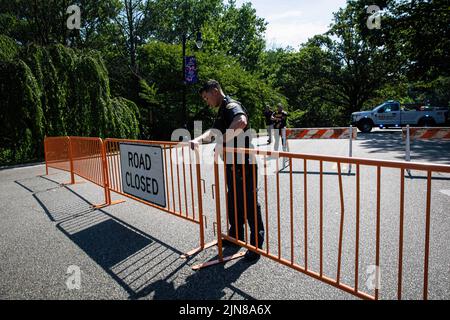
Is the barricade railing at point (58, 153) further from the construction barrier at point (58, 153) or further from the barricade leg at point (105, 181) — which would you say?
the barricade leg at point (105, 181)

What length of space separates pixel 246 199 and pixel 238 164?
434mm

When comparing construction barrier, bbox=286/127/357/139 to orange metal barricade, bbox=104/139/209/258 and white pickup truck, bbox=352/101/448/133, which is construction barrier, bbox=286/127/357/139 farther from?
white pickup truck, bbox=352/101/448/133

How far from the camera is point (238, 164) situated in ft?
11.6

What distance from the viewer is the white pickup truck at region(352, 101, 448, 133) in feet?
72.7

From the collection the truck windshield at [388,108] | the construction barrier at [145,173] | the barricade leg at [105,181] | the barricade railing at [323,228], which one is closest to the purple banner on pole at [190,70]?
the construction barrier at [145,173]

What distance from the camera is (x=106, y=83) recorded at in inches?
570

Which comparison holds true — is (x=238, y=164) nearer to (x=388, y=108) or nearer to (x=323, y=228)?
(x=323, y=228)

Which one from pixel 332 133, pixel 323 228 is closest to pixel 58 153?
pixel 332 133

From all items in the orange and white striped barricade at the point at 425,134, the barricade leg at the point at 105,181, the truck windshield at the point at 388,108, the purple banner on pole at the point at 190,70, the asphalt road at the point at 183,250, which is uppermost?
the purple banner on pole at the point at 190,70

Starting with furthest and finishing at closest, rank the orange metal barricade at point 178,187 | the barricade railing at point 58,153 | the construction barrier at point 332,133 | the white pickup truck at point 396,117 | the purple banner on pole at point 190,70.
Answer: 1. the white pickup truck at point 396,117
2. the purple banner on pole at point 190,70
3. the barricade railing at point 58,153
4. the construction barrier at point 332,133
5. the orange metal barricade at point 178,187

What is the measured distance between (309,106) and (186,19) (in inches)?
795

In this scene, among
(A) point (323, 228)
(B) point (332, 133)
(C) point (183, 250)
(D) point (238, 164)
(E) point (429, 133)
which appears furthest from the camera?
(B) point (332, 133)

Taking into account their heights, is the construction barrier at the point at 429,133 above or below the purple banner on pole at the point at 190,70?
below

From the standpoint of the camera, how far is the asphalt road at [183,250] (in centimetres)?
292
